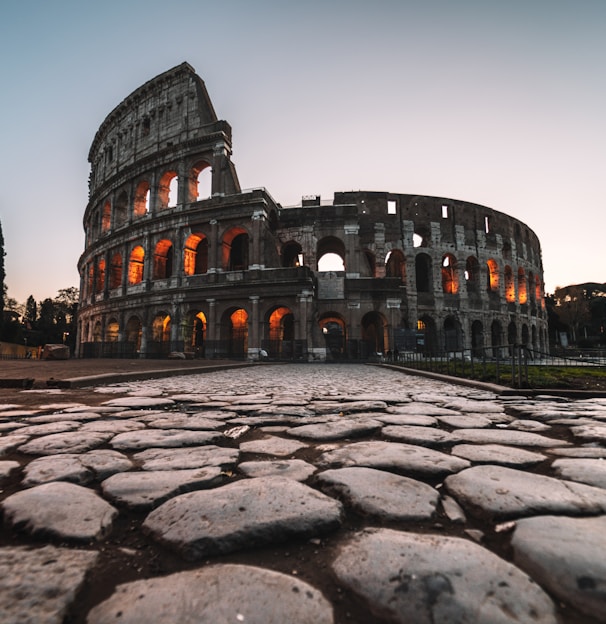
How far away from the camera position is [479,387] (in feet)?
16.1

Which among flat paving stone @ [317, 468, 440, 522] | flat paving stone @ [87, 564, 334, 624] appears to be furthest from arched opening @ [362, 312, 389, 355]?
flat paving stone @ [87, 564, 334, 624]

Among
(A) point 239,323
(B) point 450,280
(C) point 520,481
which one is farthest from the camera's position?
(B) point 450,280

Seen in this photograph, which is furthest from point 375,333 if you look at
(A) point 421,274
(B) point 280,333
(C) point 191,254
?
(C) point 191,254

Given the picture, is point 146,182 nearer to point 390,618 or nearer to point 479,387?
point 479,387

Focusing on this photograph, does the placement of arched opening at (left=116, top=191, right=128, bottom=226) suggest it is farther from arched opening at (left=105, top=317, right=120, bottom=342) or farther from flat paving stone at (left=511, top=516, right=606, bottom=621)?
flat paving stone at (left=511, top=516, right=606, bottom=621)

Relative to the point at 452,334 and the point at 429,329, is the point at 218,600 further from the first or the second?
the point at 429,329

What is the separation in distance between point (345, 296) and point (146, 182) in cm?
1621

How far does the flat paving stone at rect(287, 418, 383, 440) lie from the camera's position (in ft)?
6.70

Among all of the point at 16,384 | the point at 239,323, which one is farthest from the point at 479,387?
the point at 239,323

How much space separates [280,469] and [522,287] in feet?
117

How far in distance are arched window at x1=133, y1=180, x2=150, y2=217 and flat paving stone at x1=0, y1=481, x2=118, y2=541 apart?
2664cm

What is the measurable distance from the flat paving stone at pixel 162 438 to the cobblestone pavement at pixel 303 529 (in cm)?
2

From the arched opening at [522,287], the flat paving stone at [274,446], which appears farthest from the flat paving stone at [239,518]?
the arched opening at [522,287]

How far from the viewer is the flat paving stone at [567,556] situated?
0.66m
